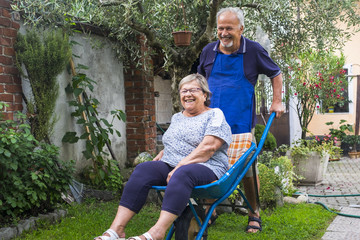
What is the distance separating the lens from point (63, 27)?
5.30 meters

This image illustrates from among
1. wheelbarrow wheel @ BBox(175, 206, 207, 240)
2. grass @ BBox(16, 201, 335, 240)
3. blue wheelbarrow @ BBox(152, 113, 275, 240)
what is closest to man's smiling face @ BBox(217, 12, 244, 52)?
blue wheelbarrow @ BBox(152, 113, 275, 240)

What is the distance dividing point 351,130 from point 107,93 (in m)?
8.34

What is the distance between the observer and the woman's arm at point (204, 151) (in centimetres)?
304

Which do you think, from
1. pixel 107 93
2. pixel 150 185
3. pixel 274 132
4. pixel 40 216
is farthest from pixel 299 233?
pixel 274 132

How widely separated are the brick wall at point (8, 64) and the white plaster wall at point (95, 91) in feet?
0.56

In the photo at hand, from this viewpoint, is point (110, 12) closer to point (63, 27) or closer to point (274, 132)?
point (63, 27)

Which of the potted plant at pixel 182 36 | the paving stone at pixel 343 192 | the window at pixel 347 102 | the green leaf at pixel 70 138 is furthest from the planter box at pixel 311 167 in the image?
the window at pixel 347 102

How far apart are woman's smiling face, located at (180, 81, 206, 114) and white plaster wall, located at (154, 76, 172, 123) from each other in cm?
567

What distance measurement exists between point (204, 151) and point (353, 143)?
32.9 feet

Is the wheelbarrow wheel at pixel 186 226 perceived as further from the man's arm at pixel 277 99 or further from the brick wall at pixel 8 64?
the brick wall at pixel 8 64

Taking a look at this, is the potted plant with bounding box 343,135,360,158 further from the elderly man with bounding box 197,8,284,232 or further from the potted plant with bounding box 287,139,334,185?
the elderly man with bounding box 197,8,284,232

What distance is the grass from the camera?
4043 mm

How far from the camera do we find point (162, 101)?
9258mm

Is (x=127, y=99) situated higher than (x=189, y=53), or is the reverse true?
(x=189, y=53)
